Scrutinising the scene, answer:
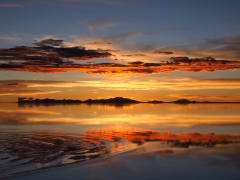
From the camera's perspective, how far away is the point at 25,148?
45.3ft

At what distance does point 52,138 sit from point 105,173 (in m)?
9.12

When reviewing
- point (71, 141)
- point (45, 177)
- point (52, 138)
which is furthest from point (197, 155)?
point (52, 138)

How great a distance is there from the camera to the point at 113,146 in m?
14.4

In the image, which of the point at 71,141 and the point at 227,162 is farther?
the point at 71,141

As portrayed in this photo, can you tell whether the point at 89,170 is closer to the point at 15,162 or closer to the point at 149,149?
the point at 15,162

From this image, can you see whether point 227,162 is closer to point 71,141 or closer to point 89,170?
point 89,170

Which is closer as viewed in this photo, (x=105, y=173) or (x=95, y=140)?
(x=105, y=173)

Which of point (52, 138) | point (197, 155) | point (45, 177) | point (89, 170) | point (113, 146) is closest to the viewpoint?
point (45, 177)

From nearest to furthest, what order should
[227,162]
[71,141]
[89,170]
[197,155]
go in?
[89,170] < [227,162] < [197,155] < [71,141]

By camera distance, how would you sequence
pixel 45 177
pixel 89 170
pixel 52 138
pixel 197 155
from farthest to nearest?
pixel 52 138 < pixel 197 155 < pixel 89 170 < pixel 45 177

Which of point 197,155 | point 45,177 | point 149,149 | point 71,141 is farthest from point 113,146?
point 45,177

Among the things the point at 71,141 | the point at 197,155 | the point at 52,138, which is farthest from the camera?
the point at 52,138

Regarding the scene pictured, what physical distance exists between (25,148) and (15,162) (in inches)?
124

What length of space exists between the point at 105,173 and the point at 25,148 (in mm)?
6421
